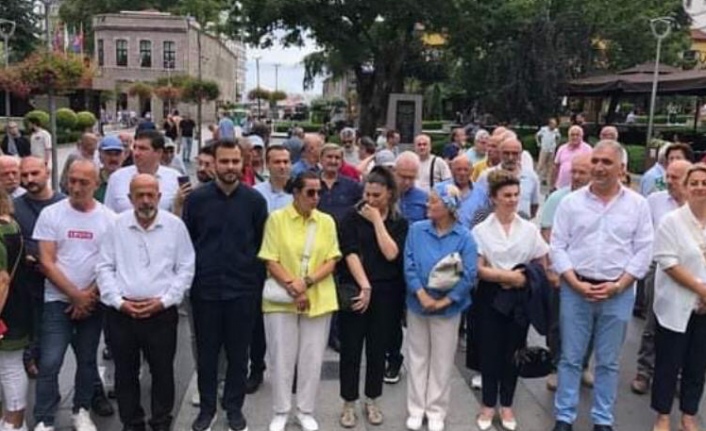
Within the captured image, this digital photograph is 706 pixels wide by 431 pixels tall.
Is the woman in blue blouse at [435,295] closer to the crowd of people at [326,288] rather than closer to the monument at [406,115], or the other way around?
the crowd of people at [326,288]

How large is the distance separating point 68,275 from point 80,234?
0.25 metres

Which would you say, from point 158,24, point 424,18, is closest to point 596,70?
point 424,18

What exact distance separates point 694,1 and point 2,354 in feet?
278

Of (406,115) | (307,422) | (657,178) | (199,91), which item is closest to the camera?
(307,422)

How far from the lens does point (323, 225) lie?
432 cm

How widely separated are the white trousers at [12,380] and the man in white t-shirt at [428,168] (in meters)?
4.02

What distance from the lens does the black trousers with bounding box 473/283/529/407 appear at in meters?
4.49

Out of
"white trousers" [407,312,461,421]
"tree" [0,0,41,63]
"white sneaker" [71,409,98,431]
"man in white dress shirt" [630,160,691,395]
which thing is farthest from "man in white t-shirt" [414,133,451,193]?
"tree" [0,0,41,63]

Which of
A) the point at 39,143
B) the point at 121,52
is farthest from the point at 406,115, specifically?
the point at 121,52

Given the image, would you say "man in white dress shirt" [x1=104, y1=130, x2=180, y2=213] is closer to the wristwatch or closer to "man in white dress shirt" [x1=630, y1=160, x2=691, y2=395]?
the wristwatch

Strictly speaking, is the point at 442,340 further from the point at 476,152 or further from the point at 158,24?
the point at 158,24

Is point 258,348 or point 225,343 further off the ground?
point 225,343

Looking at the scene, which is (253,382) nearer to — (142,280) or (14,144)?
(142,280)

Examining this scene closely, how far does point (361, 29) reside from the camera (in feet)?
84.6
